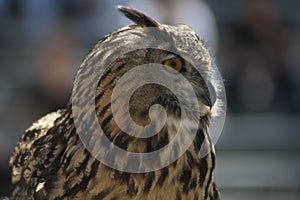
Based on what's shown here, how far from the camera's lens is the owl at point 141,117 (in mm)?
3275

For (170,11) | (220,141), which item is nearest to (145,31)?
(170,11)

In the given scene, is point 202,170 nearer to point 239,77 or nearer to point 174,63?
point 174,63

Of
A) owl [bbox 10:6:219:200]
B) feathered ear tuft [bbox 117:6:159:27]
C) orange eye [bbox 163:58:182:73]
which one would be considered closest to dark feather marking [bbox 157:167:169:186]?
owl [bbox 10:6:219:200]

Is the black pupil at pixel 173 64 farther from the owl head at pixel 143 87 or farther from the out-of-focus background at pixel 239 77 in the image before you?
the out-of-focus background at pixel 239 77

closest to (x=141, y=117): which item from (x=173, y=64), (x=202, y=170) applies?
(x=173, y=64)

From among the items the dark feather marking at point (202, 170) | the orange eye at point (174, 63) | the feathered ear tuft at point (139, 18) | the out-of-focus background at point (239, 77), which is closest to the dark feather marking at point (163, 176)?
the dark feather marking at point (202, 170)

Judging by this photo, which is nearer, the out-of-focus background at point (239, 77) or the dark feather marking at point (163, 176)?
the dark feather marking at point (163, 176)

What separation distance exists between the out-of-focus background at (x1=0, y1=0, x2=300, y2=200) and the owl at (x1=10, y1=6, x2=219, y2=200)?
3257 millimetres

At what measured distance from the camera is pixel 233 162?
7.21 meters

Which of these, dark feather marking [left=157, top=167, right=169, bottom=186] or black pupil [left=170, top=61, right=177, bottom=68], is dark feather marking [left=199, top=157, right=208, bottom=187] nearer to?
dark feather marking [left=157, top=167, right=169, bottom=186]

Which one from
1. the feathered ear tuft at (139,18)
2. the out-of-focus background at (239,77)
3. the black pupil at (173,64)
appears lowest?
the out-of-focus background at (239,77)

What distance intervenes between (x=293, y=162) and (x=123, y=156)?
13.3ft

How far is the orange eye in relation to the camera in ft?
10.8

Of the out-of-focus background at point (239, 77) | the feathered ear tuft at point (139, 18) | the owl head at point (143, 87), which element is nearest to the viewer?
the owl head at point (143, 87)
